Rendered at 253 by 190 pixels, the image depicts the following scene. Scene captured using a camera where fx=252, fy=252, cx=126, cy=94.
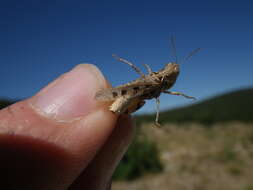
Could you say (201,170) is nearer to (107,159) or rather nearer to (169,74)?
(107,159)

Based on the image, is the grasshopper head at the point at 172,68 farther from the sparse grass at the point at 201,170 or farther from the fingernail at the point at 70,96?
the sparse grass at the point at 201,170

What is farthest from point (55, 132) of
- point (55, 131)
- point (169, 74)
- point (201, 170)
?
point (201, 170)

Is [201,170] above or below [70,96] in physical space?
below

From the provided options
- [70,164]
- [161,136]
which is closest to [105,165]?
[70,164]

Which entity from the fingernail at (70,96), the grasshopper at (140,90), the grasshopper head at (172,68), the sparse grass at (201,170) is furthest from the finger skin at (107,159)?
the sparse grass at (201,170)

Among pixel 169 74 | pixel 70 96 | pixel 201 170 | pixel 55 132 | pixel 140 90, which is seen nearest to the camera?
pixel 55 132

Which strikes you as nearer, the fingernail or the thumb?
the thumb

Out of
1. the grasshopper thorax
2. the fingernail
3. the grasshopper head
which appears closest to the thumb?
the fingernail

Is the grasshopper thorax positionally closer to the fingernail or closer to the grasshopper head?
the grasshopper head
